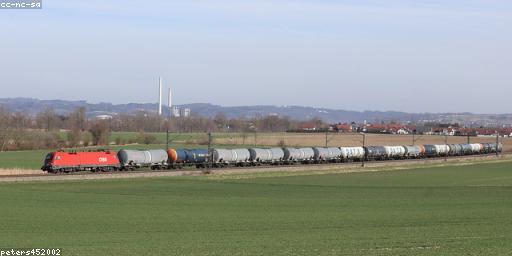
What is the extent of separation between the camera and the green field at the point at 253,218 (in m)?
23.8

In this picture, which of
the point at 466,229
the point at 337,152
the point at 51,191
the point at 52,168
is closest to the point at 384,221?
the point at 466,229

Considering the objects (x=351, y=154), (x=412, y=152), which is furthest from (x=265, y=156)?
(x=412, y=152)

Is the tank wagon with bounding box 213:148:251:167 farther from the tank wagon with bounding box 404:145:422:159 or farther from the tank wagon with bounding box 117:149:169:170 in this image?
the tank wagon with bounding box 404:145:422:159

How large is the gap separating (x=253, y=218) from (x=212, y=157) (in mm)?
51652

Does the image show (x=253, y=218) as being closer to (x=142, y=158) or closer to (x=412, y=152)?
(x=142, y=158)

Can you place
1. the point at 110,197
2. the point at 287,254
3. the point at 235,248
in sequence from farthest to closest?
the point at 110,197 → the point at 235,248 → the point at 287,254

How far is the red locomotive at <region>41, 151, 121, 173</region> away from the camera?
237ft

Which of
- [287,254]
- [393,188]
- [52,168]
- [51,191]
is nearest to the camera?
[287,254]

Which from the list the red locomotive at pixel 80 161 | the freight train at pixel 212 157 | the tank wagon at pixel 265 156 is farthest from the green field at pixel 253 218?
the tank wagon at pixel 265 156

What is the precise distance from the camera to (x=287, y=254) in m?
21.3

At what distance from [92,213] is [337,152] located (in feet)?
238

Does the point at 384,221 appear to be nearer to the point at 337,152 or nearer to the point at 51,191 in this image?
the point at 51,191

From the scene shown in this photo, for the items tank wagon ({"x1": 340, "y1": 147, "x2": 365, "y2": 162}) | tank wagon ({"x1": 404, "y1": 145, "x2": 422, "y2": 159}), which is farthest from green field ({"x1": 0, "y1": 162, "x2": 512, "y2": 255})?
tank wagon ({"x1": 404, "y1": 145, "x2": 422, "y2": 159})

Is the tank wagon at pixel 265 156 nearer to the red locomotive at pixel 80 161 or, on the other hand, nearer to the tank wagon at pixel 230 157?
the tank wagon at pixel 230 157
